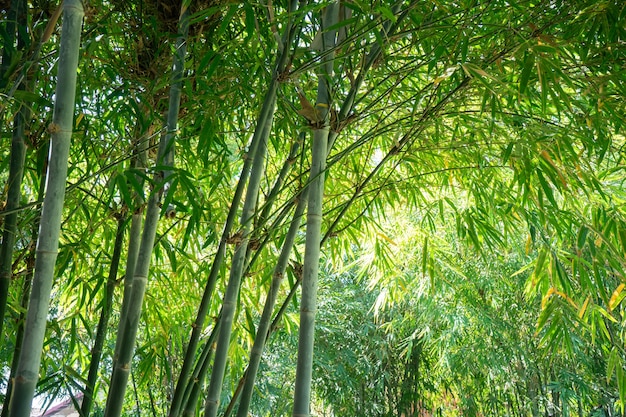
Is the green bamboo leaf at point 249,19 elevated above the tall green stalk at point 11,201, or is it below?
above

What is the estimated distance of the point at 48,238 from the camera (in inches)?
44.4

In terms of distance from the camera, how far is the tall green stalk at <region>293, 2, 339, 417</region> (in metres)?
1.50

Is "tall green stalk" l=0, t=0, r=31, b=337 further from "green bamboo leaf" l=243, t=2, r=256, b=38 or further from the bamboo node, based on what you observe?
"green bamboo leaf" l=243, t=2, r=256, b=38

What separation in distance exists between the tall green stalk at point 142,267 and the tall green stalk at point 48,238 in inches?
17.3

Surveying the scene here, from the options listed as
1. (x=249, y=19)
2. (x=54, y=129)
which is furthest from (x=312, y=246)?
(x=54, y=129)

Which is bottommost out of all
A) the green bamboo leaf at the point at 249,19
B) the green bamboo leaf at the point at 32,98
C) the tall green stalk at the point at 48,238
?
the tall green stalk at the point at 48,238

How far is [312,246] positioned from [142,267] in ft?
1.38

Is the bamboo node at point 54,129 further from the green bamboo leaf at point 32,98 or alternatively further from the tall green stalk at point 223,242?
the tall green stalk at point 223,242

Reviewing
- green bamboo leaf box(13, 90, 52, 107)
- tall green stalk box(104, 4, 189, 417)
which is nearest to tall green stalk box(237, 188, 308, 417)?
tall green stalk box(104, 4, 189, 417)

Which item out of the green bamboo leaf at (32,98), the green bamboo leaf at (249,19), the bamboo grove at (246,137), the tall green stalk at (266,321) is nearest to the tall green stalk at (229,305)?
the bamboo grove at (246,137)

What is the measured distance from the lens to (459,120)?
2.08 meters

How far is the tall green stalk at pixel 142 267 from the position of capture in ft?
5.31

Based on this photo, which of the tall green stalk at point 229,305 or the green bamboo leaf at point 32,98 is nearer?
the green bamboo leaf at point 32,98

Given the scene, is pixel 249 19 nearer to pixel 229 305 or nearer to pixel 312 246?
pixel 312 246
